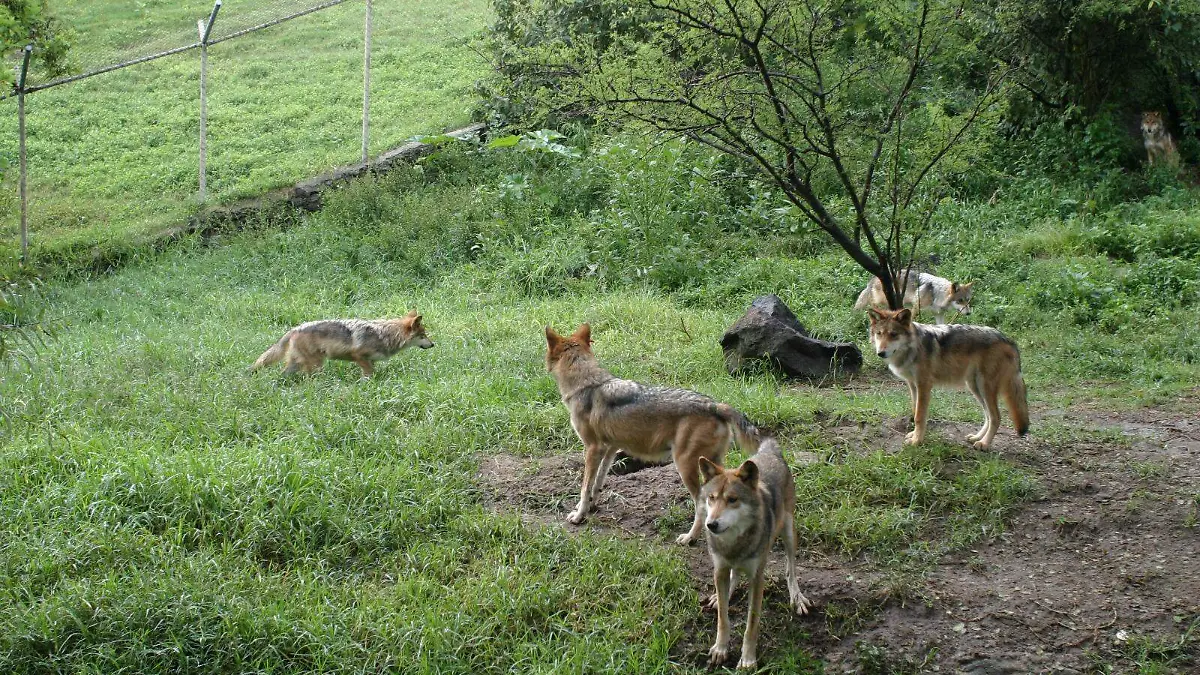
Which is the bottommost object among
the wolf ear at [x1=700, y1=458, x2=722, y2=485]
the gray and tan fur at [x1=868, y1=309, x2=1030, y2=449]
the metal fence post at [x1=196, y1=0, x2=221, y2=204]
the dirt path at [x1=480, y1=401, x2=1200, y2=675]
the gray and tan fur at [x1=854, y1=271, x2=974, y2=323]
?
the gray and tan fur at [x1=854, y1=271, x2=974, y2=323]

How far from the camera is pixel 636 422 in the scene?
20.6ft

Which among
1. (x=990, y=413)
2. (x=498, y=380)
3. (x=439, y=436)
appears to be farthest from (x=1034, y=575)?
(x=498, y=380)

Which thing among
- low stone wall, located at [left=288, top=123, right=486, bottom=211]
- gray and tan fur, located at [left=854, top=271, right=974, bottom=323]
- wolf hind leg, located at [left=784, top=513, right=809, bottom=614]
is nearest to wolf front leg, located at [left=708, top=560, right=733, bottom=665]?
wolf hind leg, located at [left=784, top=513, right=809, bottom=614]

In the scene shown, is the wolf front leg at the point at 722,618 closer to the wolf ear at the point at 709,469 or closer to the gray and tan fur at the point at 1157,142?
the wolf ear at the point at 709,469

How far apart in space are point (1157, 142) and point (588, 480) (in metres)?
13.2

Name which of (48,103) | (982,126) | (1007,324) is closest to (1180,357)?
(1007,324)

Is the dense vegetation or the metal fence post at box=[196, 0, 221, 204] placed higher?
the metal fence post at box=[196, 0, 221, 204]

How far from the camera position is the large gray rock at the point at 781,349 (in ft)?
29.1

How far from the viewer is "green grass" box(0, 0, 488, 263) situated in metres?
16.2

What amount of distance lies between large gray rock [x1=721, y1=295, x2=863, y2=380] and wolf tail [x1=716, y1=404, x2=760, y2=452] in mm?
2911

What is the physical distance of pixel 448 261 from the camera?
539 inches

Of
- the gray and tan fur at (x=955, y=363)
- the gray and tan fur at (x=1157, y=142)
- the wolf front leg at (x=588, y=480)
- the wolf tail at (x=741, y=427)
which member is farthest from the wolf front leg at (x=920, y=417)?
the gray and tan fur at (x=1157, y=142)

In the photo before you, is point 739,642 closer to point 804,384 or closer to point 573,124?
point 804,384

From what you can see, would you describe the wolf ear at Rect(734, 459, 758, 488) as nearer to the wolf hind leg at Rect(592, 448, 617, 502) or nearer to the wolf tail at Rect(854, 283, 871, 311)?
the wolf hind leg at Rect(592, 448, 617, 502)
